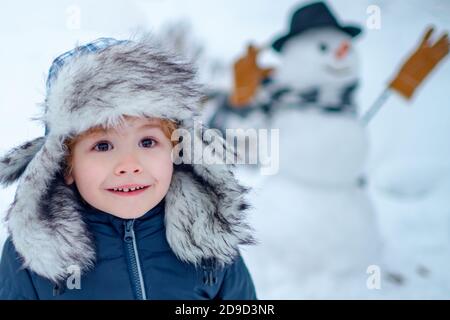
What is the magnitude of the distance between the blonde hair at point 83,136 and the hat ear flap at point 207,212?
2.0 inches

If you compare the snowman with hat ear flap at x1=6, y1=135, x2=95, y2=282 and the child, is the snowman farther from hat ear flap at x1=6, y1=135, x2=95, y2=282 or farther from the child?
hat ear flap at x1=6, y1=135, x2=95, y2=282

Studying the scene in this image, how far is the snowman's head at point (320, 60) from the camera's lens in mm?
1730

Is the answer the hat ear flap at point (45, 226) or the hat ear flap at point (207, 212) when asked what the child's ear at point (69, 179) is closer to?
the hat ear flap at point (45, 226)

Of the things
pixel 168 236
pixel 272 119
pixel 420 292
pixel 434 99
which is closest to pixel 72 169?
pixel 168 236

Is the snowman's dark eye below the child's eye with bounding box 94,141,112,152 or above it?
above

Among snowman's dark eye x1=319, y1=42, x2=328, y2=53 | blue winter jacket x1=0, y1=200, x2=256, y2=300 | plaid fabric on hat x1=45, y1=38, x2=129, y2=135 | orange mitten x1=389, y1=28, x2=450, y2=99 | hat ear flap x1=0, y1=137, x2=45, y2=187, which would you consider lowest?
Answer: blue winter jacket x1=0, y1=200, x2=256, y2=300

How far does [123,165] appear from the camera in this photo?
76 cm

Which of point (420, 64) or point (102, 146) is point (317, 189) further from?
point (102, 146)

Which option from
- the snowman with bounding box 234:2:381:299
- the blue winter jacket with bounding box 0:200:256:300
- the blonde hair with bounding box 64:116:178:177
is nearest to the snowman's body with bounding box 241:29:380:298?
the snowman with bounding box 234:2:381:299

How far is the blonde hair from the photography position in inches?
30.3

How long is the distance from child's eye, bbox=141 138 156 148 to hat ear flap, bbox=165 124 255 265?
9 cm

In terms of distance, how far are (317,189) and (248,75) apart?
547 mm

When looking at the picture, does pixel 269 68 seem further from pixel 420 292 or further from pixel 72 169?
pixel 72 169

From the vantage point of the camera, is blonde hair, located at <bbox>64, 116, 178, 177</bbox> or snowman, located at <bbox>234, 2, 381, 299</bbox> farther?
snowman, located at <bbox>234, 2, 381, 299</bbox>
